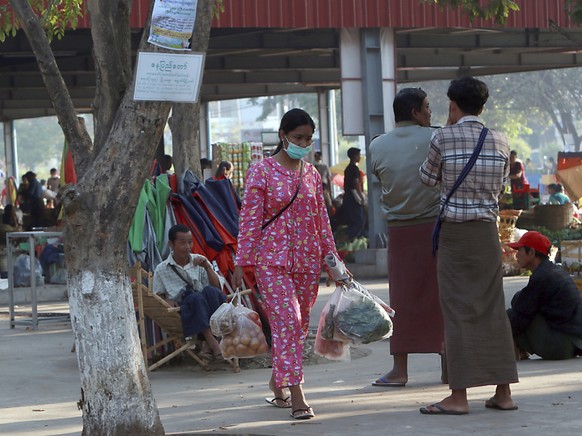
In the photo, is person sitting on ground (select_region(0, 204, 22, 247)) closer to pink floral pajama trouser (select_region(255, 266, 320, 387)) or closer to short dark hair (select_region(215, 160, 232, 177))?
short dark hair (select_region(215, 160, 232, 177))

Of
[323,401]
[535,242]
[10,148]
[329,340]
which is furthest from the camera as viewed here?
[10,148]

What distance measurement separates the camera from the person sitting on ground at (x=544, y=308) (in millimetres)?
8758

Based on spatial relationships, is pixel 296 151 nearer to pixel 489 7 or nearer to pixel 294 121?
pixel 294 121

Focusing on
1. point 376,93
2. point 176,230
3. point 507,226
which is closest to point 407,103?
point 176,230

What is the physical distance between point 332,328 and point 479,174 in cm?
135

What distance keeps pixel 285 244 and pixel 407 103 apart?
4.42 ft

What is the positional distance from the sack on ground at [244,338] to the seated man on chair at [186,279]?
5.83 feet

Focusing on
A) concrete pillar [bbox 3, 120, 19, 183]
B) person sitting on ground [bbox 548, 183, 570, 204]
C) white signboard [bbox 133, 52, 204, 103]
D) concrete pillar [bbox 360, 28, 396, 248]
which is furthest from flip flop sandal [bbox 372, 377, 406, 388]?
concrete pillar [bbox 3, 120, 19, 183]

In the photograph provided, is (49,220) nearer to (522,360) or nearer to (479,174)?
(522,360)

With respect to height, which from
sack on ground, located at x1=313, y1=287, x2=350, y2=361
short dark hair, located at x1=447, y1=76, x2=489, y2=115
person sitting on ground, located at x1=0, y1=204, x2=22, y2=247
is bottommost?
sack on ground, located at x1=313, y1=287, x2=350, y2=361

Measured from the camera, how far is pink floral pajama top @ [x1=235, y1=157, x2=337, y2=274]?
7.03 metres

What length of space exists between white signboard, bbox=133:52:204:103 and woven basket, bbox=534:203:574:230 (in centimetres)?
1460

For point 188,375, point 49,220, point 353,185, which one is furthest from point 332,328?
point 49,220

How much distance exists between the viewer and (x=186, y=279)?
375 inches
